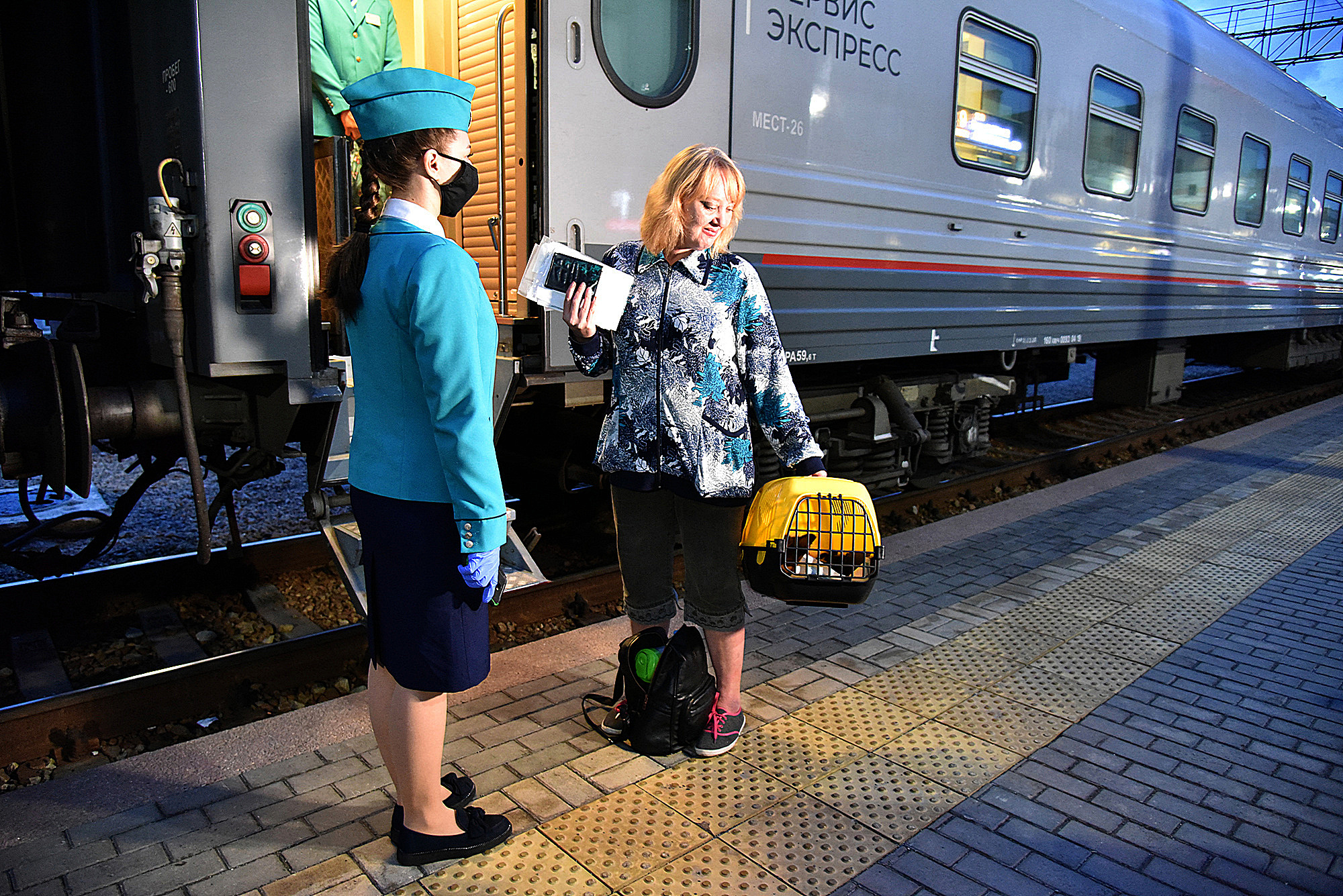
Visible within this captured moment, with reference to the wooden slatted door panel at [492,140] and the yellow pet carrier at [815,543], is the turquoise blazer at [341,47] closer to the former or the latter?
the wooden slatted door panel at [492,140]

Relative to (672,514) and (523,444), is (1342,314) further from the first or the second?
(672,514)

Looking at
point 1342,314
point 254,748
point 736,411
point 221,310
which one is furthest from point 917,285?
point 1342,314

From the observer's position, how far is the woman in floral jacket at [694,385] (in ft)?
8.94

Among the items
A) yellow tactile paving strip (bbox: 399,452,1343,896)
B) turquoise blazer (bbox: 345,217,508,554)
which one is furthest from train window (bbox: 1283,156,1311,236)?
turquoise blazer (bbox: 345,217,508,554)

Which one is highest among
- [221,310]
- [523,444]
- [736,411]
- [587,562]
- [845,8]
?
[845,8]

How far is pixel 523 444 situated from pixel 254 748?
9.01 ft

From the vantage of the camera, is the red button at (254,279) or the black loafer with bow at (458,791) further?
the red button at (254,279)

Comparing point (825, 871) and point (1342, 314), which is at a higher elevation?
point (1342, 314)

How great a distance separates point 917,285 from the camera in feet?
18.4

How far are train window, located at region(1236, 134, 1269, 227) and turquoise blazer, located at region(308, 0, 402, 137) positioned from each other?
9074 mm

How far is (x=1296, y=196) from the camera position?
11633mm

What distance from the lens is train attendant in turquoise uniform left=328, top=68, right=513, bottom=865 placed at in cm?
206

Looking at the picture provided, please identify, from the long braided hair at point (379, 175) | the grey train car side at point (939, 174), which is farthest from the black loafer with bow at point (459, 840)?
the grey train car side at point (939, 174)

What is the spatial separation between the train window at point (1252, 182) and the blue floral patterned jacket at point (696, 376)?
908 cm
